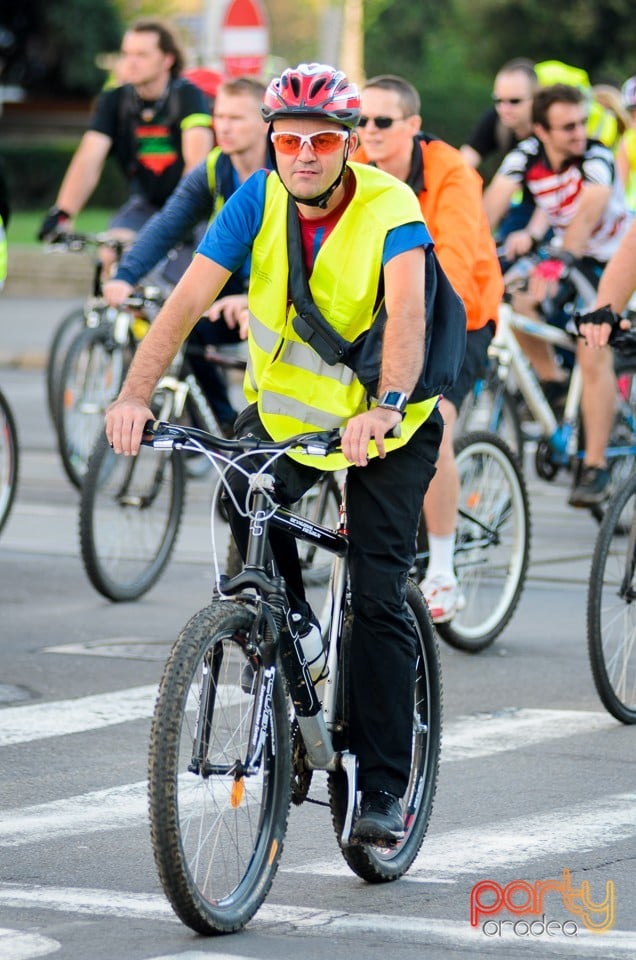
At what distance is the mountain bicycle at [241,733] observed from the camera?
14.4 ft

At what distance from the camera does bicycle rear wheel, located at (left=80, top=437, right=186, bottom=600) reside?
8.62 meters

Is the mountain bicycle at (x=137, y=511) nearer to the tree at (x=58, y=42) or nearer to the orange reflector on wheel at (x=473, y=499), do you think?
the orange reflector on wheel at (x=473, y=499)

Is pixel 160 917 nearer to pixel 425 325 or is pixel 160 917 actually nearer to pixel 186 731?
pixel 186 731

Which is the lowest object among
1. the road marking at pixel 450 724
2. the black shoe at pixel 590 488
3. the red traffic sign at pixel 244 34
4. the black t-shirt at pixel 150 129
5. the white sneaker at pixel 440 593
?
the road marking at pixel 450 724

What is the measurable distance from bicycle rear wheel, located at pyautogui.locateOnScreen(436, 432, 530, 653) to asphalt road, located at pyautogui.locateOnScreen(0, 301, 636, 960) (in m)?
0.13

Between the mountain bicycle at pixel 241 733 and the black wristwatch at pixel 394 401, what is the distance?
0.48 feet

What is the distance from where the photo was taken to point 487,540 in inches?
316

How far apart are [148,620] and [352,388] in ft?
11.9

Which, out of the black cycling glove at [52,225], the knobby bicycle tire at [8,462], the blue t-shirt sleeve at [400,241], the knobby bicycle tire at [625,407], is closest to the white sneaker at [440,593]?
the knobby bicycle tire at [625,407]

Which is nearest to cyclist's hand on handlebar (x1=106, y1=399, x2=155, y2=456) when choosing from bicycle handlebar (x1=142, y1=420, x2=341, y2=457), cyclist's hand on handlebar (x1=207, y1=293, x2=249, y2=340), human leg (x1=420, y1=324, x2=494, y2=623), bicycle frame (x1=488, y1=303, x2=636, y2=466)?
bicycle handlebar (x1=142, y1=420, x2=341, y2=457)

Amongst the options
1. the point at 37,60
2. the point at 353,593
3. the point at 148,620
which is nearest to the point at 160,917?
the point at 353,593

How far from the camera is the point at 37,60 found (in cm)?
4909

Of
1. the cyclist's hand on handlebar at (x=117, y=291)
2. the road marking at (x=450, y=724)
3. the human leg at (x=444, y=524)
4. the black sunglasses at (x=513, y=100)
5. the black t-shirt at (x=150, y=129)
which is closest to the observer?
the road marking at (x=450, y=724)

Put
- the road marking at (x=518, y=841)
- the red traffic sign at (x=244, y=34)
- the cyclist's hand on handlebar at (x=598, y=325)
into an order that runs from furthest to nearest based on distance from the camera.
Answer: the red traffic sign at (x=244, y=34), the cyclist's hand on handlebar at (x=598, y=325), the road marking at (x=518, y=841)
